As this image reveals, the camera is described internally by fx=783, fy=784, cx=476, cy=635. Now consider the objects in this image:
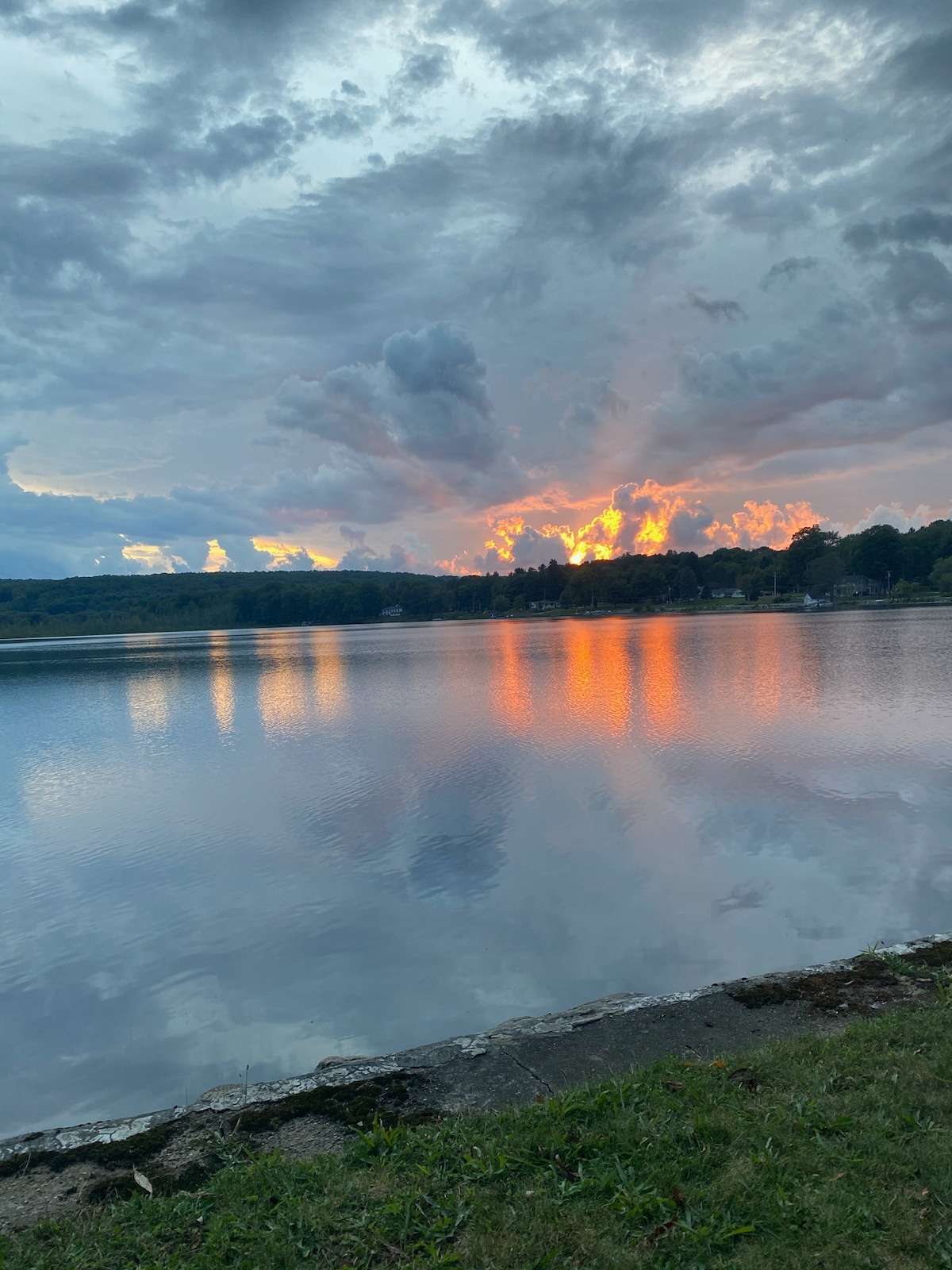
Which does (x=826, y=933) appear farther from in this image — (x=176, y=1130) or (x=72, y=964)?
(x=72, y=964)

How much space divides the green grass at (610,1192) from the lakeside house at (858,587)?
153 metres

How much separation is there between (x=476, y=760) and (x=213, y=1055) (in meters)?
→ 11.2

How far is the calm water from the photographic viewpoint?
287 inches

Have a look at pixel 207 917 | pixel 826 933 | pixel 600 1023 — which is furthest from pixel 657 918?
pixel 207 917

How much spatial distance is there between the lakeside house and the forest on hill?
130 cm

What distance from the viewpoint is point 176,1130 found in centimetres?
443

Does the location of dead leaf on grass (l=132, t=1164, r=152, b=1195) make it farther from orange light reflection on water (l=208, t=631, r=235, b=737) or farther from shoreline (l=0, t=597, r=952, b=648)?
shoreline (l=0, t=597, r=952, b=648)

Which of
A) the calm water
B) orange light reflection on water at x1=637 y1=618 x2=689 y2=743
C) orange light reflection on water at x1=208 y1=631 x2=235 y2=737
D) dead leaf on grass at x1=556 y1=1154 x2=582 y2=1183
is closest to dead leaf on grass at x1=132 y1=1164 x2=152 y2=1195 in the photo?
dead leaf on grass at x1=556 y1=1154 x2=582 y2=1183

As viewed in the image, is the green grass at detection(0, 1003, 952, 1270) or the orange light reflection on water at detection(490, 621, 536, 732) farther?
the orange light reflection on water at detection(490, 621, 536, 732)

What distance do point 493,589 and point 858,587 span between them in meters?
78.0

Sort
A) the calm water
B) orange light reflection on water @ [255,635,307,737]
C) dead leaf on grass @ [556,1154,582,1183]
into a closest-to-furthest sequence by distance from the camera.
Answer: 1. dead leaf on grass @ [556,1154,582,1183]
2. the calm water
3. orange light reflection on water @ [255,635,307,737]

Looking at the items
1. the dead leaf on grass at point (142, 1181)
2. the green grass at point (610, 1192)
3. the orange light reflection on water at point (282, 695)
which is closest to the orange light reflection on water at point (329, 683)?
the orange light reflection on water at point (282, 695)

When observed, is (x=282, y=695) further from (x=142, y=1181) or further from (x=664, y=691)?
(x=142, y=1181)

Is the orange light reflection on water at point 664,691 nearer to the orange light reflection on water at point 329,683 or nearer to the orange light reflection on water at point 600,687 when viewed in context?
the orange light reflection on water at point 600,687
